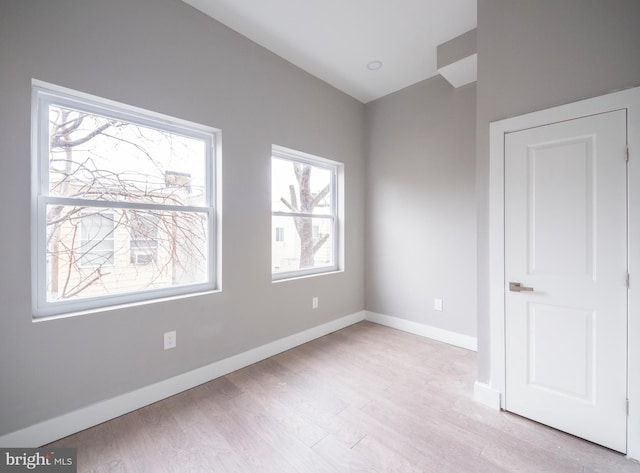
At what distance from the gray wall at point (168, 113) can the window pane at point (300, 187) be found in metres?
0.24

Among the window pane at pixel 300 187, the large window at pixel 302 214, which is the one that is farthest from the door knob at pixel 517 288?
the window pane at pixel 300 187

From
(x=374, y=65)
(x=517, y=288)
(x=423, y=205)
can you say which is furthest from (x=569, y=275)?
(x=374, y=65)

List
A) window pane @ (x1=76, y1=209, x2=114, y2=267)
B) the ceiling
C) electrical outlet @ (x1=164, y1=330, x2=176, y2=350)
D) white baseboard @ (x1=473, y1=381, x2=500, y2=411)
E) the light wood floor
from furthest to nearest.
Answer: the ceiling, electrical outlet @ (x1=164, y1=330, x2=176, y2=350), white baseboard @ (x1=473, y1=381, x2=500, y2=411), window pane @ (x1=76, y1=209, x2=114, y2=267), the light wood floor

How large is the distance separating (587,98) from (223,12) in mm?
2710

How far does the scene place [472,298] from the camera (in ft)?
9.80

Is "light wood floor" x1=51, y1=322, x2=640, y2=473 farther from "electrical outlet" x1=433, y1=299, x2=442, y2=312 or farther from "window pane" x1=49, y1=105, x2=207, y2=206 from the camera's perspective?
"window pane" x1=49, y1=105, x2=207, y2=206

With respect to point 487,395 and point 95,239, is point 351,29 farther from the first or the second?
point 487,395

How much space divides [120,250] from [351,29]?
2686 millimetres

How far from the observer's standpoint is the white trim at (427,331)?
3004 millimetres

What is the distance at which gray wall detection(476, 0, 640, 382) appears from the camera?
1.56 m

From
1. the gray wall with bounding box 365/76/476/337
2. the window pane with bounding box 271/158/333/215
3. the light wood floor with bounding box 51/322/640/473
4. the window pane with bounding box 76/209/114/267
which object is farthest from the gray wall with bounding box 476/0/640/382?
the window pane with bounding box 76/209/114/267

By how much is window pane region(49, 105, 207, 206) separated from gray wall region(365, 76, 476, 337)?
2.33m

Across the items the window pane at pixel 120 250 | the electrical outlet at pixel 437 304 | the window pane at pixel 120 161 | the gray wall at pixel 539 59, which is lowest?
the electrical outlet at pixel 437 304

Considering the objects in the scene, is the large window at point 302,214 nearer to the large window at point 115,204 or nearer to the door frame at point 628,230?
the large window at point 115,204
